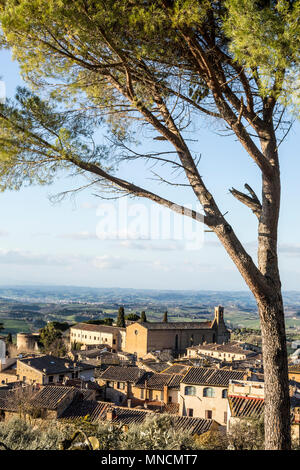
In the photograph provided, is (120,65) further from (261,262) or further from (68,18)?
(261,262)

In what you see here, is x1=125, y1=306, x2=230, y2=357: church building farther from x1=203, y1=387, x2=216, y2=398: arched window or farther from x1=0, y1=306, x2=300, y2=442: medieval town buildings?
x1=203, y1=387, x2=216, y2=398: arched window

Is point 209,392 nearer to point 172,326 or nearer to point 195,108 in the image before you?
point 195,108

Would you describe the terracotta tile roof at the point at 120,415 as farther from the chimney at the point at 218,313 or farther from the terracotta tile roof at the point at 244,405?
the chimney at the point at 218,313

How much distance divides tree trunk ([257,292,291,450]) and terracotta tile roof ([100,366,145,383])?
1935 cm

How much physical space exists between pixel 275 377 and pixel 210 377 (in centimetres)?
1638

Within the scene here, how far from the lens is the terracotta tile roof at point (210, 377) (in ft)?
64.5

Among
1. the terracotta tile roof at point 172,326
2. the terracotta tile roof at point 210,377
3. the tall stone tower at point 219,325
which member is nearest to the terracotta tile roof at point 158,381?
the terracotta tile roof at point 210,377

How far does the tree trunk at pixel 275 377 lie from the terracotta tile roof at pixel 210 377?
15.7m

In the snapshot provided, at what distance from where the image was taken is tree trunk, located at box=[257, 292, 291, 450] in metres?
4.29

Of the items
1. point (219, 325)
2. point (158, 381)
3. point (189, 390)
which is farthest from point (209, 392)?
point (219, 325)

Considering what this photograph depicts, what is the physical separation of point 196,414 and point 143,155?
53.8 feet

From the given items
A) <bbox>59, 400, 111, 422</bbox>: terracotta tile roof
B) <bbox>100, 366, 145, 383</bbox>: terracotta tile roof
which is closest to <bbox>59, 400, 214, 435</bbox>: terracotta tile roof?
<bbox>59, 400, 111, 422</bbox>: terracotta tile roof

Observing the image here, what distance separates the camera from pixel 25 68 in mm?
5590

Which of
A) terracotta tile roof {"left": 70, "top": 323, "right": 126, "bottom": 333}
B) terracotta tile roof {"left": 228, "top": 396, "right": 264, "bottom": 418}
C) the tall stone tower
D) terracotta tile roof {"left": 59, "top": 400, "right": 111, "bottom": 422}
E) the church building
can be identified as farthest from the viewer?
the tall stone tower
